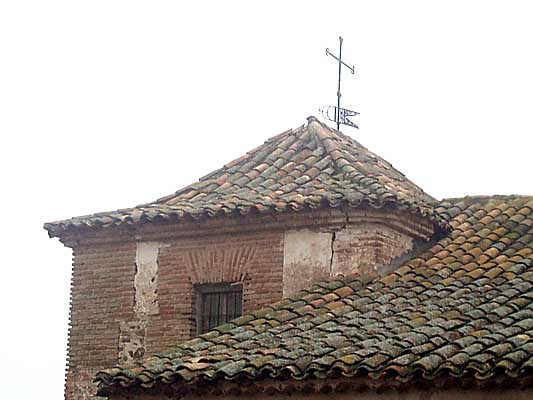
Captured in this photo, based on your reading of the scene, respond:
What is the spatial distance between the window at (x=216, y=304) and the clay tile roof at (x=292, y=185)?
864 millimetres

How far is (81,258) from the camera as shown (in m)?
12.6

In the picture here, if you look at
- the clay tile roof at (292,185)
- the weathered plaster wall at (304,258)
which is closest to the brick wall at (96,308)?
the clay tile roof at (292,185)

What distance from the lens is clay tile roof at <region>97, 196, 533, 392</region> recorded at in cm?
878

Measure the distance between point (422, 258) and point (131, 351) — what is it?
3.23 meters

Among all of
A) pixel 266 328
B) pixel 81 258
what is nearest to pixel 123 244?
pixel 81 258

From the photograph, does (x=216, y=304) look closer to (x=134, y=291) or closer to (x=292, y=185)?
(x=134, y=291)

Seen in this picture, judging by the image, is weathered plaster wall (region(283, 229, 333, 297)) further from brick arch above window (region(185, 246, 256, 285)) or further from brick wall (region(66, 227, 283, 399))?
brick arch above window (region(185, 246, 256, 285))

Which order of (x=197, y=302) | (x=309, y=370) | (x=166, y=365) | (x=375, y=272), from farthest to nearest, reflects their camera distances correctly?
(x=197, y=302)
(x=375, y=272)
(x=166, y=365)
(x=309, y=370)

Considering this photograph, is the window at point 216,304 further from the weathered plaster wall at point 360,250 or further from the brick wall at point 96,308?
the weathered plaster wall at point 360,250

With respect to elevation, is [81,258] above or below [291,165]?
below

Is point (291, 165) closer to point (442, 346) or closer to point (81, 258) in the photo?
point (81, 258)

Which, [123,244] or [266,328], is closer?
[266,328]

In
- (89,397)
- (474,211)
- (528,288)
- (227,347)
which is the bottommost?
(89,397)

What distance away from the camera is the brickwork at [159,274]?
1155 centimetres
